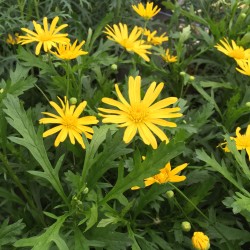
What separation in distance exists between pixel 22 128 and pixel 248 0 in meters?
1.12

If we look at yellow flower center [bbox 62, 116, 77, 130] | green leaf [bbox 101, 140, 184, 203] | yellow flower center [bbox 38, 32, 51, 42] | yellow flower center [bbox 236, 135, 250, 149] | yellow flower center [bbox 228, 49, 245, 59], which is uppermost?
yellow flower center [bbox 38, 32, 51, 42]

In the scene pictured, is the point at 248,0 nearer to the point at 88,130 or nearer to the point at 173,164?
the point at 173,164

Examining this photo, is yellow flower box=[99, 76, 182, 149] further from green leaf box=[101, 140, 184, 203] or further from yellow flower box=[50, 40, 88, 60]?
yellow flower box=[50, 40, 88, 60]

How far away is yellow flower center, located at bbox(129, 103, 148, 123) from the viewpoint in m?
0.95

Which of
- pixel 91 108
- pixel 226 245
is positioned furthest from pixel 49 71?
pixel 226 245

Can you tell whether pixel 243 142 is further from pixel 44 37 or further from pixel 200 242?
pixel 44 37

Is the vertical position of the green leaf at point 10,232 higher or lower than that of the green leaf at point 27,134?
lower

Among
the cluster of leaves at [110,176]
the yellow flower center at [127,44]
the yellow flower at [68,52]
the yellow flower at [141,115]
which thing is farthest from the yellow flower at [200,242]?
the yellow flower center at [127,44]

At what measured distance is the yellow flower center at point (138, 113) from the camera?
95 cm

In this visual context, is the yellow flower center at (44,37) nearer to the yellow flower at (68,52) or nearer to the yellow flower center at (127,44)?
the yellow flower at (68,52)

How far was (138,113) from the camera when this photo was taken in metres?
0.95

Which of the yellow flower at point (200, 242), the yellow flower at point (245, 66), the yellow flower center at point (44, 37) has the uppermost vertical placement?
the yellow flower center at point (44, 37)

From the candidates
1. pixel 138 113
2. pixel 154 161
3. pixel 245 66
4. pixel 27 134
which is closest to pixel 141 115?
pixel 138 113

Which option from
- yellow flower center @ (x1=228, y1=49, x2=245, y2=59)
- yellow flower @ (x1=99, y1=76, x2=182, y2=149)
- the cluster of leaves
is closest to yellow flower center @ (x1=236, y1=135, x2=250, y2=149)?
the cluster of leaves
